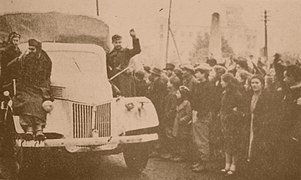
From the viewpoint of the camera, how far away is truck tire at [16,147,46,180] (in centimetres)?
346

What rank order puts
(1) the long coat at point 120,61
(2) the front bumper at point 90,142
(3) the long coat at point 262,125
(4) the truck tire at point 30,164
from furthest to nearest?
(3) the long coat at point 262,125
(1) the long coat at point 120,61
(4) the truck tire at point 30,164
(2) the front bumper at point 90,142

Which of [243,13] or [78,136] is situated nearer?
[78,136]

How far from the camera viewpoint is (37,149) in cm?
344

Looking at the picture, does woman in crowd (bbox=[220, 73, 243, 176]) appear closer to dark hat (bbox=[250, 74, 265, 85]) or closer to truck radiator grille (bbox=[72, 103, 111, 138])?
dark hat (bbox=[250, 74, 265, 85])

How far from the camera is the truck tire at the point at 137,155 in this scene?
142 inches

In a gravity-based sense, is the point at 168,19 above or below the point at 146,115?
above

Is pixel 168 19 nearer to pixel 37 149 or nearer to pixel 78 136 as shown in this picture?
pixel 78 136

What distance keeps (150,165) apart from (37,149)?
0.80 m

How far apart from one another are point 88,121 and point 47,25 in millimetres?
713

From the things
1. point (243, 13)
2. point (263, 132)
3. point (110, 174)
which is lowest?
point (110, 174)

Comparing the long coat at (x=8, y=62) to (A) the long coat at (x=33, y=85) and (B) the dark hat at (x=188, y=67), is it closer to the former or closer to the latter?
(A) the long coat at (x=33, y=85)

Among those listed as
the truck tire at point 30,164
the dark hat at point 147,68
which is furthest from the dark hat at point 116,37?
the truck tire at point 30,164

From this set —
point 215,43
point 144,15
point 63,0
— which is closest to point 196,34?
point 215,43

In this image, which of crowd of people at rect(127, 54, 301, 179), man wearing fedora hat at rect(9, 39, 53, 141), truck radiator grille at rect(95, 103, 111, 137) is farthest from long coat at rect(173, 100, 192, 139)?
man wearing fedora hat at rect(9, 39, 53, 141)
